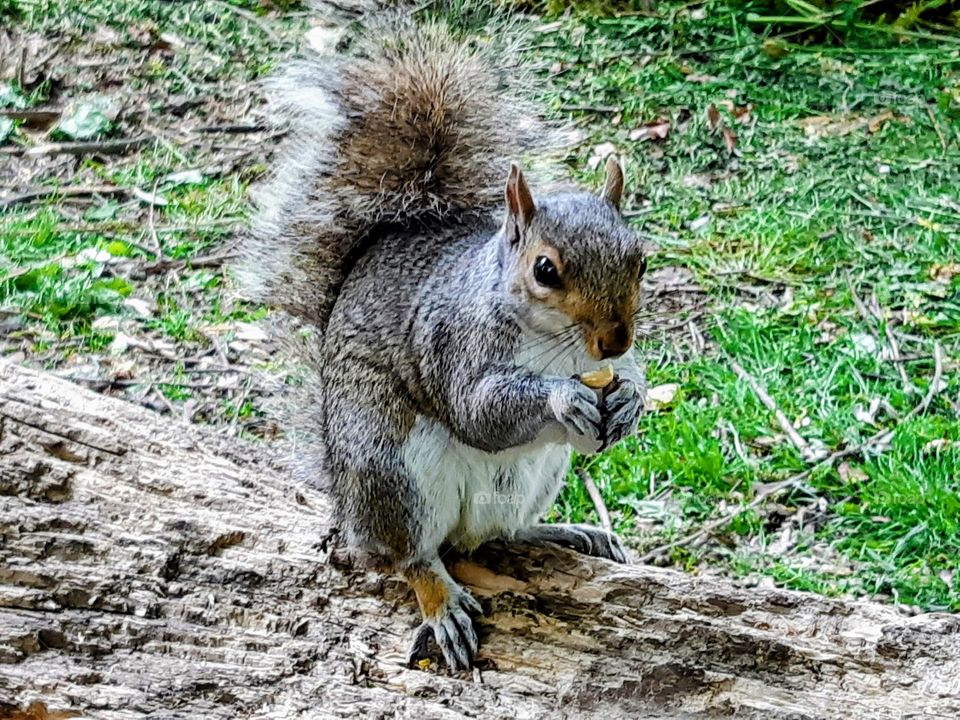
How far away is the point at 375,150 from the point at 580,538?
29.0 inches

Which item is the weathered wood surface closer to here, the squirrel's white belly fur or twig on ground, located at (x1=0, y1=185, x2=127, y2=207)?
the squirrel's white belly fur

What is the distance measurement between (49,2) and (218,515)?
3118 millimetres

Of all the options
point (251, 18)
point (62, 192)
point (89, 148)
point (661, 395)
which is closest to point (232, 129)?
point (89, 148)

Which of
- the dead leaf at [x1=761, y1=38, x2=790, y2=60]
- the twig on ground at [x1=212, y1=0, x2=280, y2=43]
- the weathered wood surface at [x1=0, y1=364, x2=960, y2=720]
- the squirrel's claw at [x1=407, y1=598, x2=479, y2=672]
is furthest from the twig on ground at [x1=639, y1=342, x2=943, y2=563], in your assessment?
the twig on ground at [x1=212, y1=0, x2=280, y2=43]

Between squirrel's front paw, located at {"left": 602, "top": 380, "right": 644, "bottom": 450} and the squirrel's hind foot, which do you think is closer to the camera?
squirrel's front paw, located at {"left": 602, "top": 380, "right": 644, "bottom": 450}

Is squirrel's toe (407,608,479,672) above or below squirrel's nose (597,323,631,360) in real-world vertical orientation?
below

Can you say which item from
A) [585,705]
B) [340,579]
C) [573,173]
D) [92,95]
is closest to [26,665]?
[340,579]

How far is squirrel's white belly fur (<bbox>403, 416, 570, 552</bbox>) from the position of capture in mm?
1820

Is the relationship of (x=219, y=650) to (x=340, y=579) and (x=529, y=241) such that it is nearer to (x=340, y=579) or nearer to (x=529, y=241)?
(x=340, y=579)

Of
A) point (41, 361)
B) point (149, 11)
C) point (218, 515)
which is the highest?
point (149, 11)

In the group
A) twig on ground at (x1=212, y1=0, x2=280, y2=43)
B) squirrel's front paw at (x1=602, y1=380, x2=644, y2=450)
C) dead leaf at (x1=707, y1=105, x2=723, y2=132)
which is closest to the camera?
squirrel's front paw at (x1=602, y1=380, x2=644, y2=450)

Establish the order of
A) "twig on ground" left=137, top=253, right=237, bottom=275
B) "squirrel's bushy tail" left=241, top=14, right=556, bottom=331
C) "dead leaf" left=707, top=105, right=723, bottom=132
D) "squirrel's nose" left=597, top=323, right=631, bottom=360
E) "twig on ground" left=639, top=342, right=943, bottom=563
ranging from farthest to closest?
"dead leaf" left=707, top=105, right=723, bottom=132 → "twig on ground" left=137, top=253, right=237, bottom=275 → "twig on ground" left=639, top=342, right=943, bottom=563 → "squirrel's bushy tail" left=241, top=14, right=556, bottom=331 → "squirrel's nose" left=597, top=323, right=631, bottom=360

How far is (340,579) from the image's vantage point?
6.19 ft

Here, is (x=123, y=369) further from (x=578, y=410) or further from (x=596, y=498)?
(x=578, y=410)
